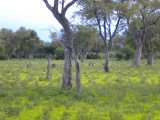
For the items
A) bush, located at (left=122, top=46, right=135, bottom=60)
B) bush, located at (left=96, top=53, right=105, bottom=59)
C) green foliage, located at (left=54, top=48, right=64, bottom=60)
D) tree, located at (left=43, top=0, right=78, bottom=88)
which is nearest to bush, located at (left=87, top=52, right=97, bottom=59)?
bush, located at (left=96, top=53, right=105, bottom=59)

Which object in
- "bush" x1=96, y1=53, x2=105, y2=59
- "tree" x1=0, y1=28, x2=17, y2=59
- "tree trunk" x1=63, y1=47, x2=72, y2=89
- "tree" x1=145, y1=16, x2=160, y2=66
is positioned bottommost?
"tree trunk" x1=63, y1=47, x2=72, y2=89

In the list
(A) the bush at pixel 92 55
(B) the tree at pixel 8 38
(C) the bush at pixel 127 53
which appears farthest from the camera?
(A) the bush at pixel 92 55

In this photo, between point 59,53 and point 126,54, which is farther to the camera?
point 59,53

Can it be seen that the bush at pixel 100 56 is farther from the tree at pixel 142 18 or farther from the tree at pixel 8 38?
the tree at pixel 142 18

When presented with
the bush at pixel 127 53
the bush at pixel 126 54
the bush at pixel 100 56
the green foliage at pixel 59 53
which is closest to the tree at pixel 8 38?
the green foliage at pixel 59 53

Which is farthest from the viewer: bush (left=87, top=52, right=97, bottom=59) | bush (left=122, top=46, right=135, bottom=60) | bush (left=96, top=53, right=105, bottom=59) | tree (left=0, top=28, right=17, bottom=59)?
bush (left=87, top=52, right=97, bottom=59)

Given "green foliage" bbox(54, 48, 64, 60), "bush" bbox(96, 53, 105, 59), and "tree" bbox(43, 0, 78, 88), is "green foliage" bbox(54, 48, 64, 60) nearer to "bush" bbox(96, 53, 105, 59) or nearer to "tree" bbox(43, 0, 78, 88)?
"bush" bbox(96, 53, 105, 59)

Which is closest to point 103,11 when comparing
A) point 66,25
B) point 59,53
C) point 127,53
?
point 66,25

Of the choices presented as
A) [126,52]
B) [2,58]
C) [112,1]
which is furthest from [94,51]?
[112,1]

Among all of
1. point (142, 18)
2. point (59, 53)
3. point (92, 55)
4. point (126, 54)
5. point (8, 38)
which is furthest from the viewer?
point (92, 55)

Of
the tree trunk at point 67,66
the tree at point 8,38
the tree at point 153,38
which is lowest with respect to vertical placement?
the tree trunk at point 67,66

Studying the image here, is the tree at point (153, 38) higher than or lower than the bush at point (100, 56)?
higher

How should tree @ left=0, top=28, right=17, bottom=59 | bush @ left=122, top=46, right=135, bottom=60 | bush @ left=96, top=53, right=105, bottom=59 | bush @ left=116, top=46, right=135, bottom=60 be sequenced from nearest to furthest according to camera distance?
bush @ left=122, top=46, right=135, bottom=60, bush @ left=116, top=46, right=135, bottom=60, tree @ left=0, top=28, right=17, bottom=59, bush @ left=96, top=53, right=105, bottom=59

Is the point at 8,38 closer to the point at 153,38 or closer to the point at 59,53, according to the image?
the point at 59,53
